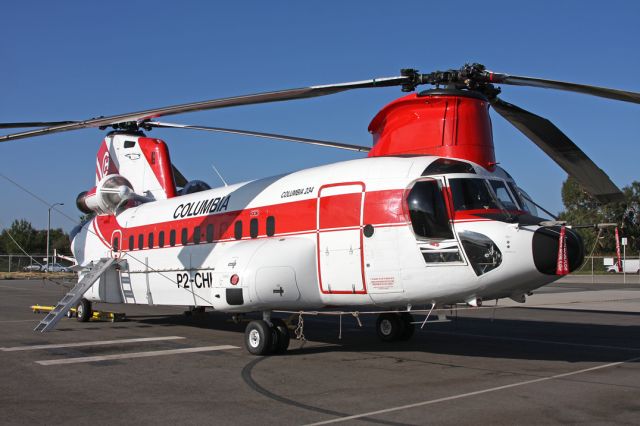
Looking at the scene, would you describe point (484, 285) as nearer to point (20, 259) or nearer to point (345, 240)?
point (345, 240)

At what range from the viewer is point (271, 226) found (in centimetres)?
1309

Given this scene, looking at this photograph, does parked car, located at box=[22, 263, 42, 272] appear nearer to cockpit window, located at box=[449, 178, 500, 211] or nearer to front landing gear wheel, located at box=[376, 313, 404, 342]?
front landing gear wheel, located at box=[376, 313, 404, 342]

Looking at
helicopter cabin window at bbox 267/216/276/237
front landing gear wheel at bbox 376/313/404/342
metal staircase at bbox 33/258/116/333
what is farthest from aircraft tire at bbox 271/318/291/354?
metal staircase at bbox 33/258/116/333

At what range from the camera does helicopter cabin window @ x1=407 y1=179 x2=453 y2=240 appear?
1034 centimetres

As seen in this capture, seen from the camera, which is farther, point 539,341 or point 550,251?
point 539,341

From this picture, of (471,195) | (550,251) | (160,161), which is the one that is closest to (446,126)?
(471,195)

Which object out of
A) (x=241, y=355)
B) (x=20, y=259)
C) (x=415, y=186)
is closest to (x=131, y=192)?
(x=241, y=355)

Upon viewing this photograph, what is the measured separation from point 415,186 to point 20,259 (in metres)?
77.8

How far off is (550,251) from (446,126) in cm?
299

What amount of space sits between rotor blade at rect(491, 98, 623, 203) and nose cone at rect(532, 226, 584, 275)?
148cm

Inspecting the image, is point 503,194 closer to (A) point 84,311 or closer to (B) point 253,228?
(B) point 253,228

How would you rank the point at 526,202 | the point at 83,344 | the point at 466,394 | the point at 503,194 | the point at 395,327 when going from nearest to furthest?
the point at 466,394 → the point at 503,194 → the point at 526,202 → the point at 83,344 → the point at 395,327

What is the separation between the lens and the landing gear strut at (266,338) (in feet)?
39.4

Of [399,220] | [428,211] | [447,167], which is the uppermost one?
[447,167]
